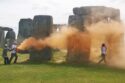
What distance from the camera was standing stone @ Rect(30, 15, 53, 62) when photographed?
3453 centimetres

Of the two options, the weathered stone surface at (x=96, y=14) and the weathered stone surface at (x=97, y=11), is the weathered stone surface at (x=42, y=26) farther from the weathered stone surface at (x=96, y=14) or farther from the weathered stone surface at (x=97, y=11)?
the weathered stone surface at (x=97, y=11)

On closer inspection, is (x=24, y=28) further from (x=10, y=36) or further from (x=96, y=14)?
(x=96, y=14)

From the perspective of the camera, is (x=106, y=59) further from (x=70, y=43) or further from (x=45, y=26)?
(x=45, y=26)

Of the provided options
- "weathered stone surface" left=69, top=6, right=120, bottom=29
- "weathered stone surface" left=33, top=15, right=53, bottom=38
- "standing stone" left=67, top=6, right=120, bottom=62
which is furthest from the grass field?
"weathered stone surface" left=69, top=6, right=120, bottom=29

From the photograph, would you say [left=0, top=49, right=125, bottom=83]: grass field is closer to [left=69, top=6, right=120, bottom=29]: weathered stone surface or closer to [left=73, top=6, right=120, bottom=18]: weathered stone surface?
[left=69, top=6, right=120, bottom=29]: weathered stone surface

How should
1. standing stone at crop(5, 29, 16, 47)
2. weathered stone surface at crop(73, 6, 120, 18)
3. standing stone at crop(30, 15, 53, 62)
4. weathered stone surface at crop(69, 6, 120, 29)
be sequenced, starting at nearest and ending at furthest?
standing stone at crop(30, 15, 53, 62)
weathered stone surface at crop(69, 6, 120, 29)
weathered stone surface at crop(73, 6, 120, 18)
standing stone at crop(5, 29, 16, 47)

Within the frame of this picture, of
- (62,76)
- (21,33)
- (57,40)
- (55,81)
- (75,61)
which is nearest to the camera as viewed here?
(55,81)

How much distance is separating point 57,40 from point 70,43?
5.39 ft

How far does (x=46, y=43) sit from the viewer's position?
114ft

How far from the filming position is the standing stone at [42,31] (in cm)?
3453

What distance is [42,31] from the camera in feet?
114

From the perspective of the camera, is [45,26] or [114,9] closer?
[45,26]

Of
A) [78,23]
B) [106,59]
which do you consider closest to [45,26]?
[78,23]

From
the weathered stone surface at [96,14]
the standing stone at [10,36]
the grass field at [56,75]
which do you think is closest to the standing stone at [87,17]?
the weathered stone surface at [96,14]
